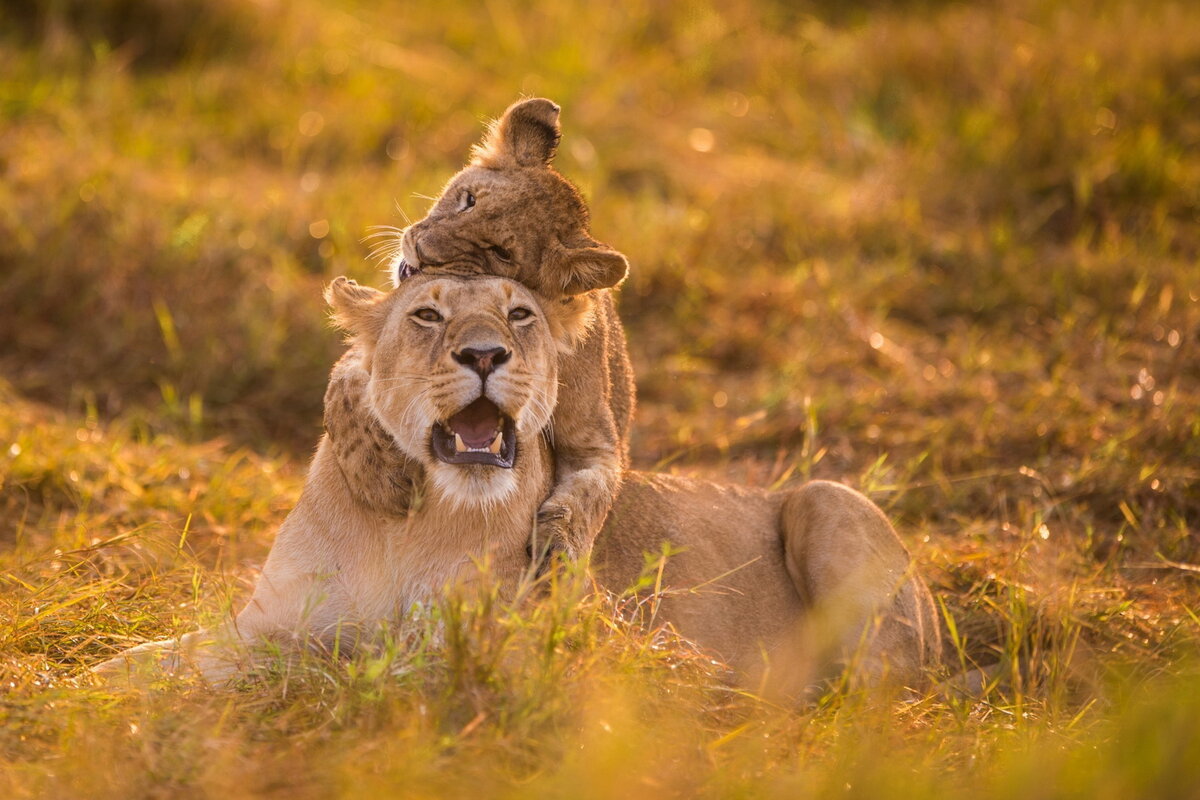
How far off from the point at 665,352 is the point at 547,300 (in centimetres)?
327

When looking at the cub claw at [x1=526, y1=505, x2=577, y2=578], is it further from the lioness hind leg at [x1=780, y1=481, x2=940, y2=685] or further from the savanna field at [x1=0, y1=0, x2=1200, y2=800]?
the lioness hind leg at [x1=780, y1=481, x2=940, y2=685]

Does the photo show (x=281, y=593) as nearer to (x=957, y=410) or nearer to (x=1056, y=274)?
(x=957, y=410)

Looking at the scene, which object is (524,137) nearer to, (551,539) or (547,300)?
(547,300)

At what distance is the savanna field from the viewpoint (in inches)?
117

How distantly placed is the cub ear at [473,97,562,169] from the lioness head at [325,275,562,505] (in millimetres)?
1112

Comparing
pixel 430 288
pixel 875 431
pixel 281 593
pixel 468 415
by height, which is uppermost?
pixel 430 288

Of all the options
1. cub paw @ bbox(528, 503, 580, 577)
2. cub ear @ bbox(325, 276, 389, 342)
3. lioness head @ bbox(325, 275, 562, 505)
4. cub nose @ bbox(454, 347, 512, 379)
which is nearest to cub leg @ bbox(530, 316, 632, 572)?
cub paw @ bbox(528, 503, 580, 577)

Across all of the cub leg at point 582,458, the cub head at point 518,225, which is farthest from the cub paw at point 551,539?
the cub head at point 518,225

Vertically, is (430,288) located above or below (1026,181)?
above

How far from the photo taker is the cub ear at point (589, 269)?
12.3 ft

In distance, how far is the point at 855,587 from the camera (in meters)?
4.20

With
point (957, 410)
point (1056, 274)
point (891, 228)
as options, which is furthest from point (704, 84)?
point (957, 410)

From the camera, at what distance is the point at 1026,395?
6.25 m

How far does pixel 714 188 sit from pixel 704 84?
2112 mm
